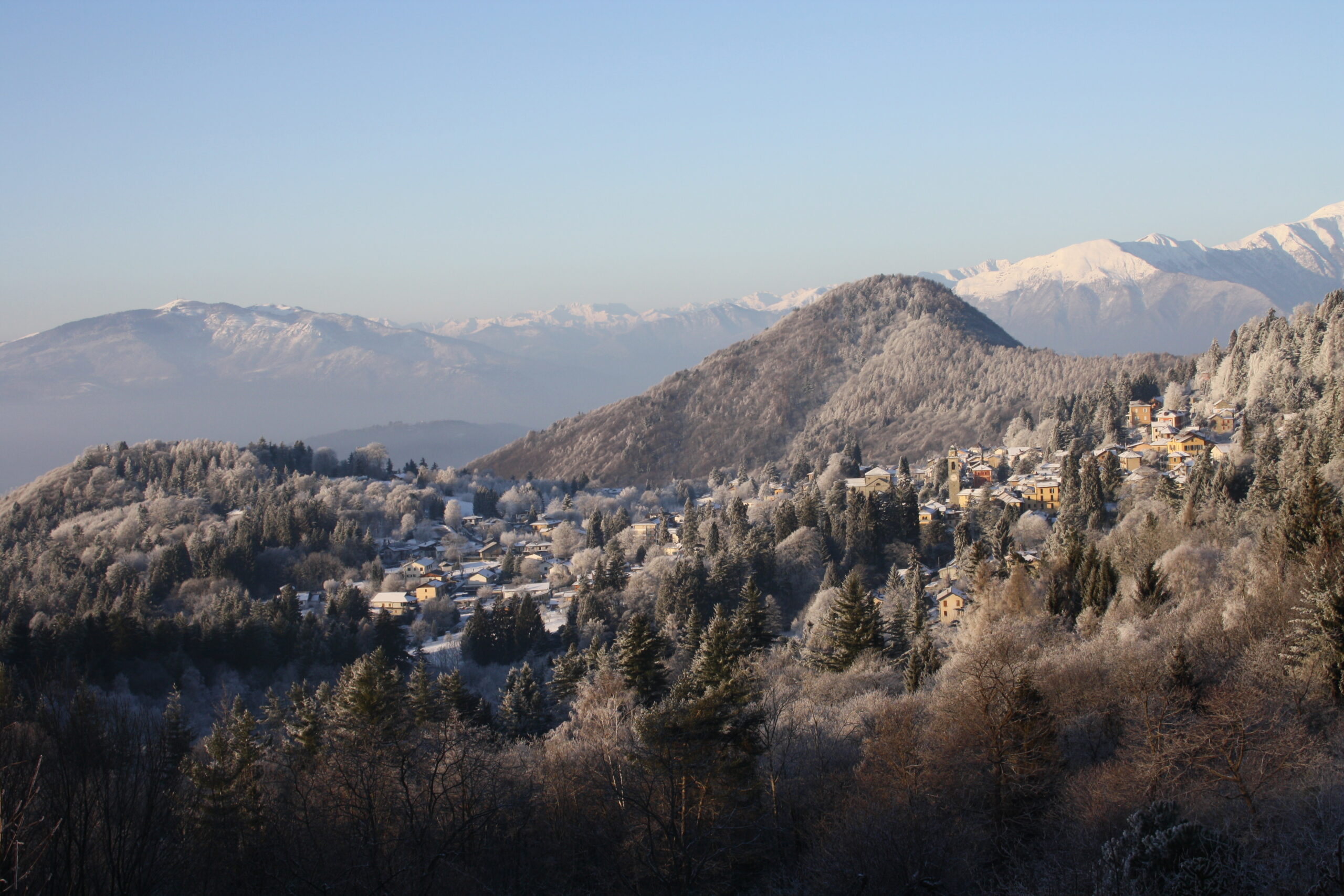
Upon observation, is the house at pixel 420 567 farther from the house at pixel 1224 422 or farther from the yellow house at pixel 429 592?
the house at pixel 1224 422

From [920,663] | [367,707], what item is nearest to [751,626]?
[920,663]

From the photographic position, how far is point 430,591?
9156 centimetres

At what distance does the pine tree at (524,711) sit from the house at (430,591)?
137 ft

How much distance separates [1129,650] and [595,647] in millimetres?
29459

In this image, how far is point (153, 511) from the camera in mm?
126562

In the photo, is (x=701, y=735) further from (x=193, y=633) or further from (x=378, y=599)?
(x=378, y=599)

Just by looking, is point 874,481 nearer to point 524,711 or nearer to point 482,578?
point 482,578

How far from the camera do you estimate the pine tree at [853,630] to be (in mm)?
44156

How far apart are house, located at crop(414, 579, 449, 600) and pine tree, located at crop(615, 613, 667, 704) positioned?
50.7m

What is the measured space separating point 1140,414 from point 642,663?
8010 cm

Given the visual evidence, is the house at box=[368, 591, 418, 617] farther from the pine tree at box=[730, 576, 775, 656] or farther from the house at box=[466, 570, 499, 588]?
the pine tree at box=[730, 576, 775, 656]

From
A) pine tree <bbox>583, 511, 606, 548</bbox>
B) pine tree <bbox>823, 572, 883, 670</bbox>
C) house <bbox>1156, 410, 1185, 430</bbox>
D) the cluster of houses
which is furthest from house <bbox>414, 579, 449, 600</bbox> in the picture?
house <bbox>1156, 410, 1185, 430</bbox>

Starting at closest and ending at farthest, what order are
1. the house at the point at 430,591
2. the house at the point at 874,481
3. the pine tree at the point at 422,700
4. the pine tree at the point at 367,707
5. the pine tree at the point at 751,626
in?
the pine tree at the point at 367,707 → the pine tree at the point at 422,700 → the pine tree at the point at 751,626 → the house at the point at 430,591 → the house at the point at 874,481

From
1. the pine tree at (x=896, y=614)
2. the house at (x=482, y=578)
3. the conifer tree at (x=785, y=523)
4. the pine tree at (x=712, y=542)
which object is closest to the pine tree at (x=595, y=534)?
the house at (x=482, y=578)
